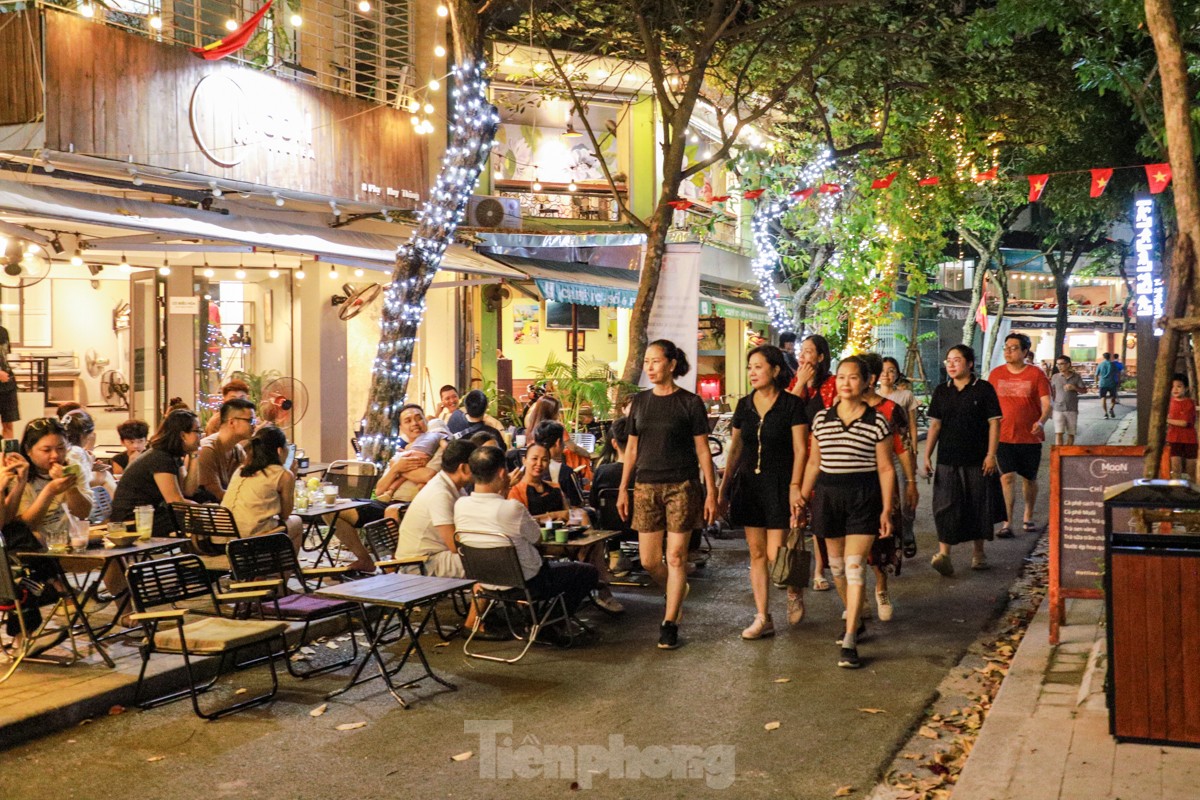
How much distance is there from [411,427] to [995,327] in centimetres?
2659

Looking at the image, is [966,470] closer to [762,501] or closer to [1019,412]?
[1019,412]

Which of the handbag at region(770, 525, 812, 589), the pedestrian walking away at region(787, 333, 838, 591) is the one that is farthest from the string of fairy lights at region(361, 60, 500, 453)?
the handbag at region(770, 525, 812, 589)

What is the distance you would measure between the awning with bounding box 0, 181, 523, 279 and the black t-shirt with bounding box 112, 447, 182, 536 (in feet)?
8.38

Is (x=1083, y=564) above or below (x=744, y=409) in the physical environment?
below

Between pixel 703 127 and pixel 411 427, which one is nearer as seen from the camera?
pixel 411 427

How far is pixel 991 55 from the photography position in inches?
672

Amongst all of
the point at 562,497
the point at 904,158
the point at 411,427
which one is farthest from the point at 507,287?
the point at 562,497

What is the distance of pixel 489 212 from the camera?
19.8 m

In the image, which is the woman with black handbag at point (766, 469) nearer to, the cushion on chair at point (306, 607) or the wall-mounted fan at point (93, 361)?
the cushion on chair at point (306, 607)

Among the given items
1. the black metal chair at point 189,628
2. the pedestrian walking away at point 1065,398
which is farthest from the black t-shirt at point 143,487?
the pedestrian walking away at point 1065,398

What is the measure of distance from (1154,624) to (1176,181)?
2218 millimetres

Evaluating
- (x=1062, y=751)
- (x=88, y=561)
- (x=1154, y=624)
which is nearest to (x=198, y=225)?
(x=88, y=561)

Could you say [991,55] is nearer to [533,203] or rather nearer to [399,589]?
[533,203]

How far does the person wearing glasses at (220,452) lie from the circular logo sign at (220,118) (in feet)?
15.6
